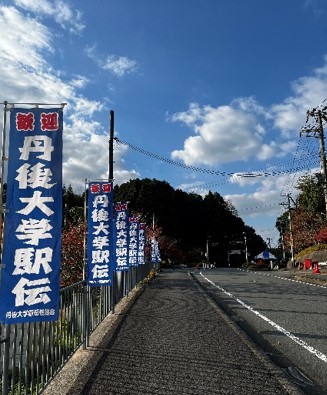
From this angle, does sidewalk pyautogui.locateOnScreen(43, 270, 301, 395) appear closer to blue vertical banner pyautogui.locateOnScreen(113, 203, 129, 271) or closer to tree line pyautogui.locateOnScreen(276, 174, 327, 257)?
blue vertical banner pyautogui.locateOnScreen(113, 203, 129, 271)

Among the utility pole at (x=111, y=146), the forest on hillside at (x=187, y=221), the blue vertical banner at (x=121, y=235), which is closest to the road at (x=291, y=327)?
the blue vertical banner at (x=121, y=235)

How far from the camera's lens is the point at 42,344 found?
15.5 feet

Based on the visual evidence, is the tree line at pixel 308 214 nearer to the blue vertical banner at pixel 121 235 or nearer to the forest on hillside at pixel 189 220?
the forest on hillside at pixel 189 220

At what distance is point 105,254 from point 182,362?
3751mm

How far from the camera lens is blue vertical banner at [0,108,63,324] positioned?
13.2 feet

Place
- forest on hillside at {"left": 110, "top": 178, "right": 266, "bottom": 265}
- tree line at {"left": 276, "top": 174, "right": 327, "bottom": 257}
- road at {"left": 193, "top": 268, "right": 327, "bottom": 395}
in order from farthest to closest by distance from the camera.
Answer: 1. forest on hillside at {"left": 110, "top": 178, "right": 266, "bottom": 265}
2. tree line at {"left": 276, "top": 174, "right": 327, "bottom": 257}
3. road at {"left": 193, "top": 268, "right": 327, "bottom": 395}

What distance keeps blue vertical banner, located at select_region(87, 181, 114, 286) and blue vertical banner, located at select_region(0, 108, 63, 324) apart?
386cm

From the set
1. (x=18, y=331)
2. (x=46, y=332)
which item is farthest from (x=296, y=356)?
(x=18, y=331)

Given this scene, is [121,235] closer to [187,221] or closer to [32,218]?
[32,218]

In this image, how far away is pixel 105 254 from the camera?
29.0 feet

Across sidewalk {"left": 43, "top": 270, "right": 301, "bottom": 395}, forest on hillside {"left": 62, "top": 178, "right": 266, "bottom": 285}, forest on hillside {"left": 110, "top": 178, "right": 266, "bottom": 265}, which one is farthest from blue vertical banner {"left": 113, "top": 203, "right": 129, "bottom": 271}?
forest on hillside {"left": 110, "top": 178, "right": 266, "bottom": 265}

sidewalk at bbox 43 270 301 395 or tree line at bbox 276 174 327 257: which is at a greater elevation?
tree line at bbox 276 174 327 257

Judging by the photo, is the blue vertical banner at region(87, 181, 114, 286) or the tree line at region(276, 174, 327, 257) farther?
the tree line at region(276, 174, 327, 257)

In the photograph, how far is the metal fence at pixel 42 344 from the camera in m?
3.97
